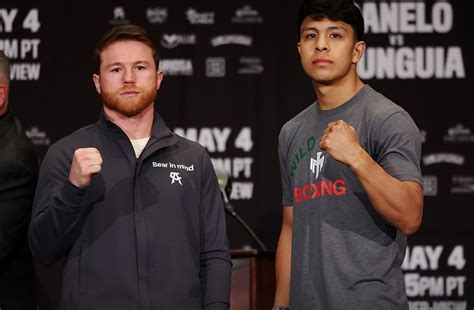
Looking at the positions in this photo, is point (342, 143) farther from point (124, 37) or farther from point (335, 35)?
point (124, 37)

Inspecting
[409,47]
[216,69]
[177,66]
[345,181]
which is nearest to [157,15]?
[177,66]

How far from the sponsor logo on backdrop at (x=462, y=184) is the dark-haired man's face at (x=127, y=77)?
3.07 m

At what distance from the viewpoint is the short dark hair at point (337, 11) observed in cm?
279

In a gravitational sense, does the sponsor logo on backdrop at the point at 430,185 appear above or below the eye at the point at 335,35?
below

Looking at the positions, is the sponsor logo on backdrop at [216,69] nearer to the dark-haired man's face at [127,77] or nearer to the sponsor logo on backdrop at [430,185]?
the sponsor logo on backdrop at [430,185]

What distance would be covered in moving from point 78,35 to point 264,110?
1267 millimetres

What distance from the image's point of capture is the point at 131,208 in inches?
107

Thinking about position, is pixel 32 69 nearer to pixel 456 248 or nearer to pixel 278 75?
pixel 278 75

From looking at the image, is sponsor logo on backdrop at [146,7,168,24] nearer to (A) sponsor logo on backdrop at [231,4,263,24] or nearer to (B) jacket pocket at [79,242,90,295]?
(A) sponsor logo on backdrop at [231,4,263,24]

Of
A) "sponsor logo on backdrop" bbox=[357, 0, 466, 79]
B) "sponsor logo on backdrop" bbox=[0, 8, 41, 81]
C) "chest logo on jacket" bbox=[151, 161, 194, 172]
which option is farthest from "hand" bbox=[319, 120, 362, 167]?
"sponsor logo on backdrop" bbox=[0, 8, 41, 81]

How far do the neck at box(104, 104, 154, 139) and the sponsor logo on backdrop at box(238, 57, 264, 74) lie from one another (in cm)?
271

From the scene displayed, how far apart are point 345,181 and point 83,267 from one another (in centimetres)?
83

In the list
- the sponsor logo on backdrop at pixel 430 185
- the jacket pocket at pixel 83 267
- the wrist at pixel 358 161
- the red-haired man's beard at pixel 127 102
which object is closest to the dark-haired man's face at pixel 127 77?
the red-haired man's beard at pixel 127 102

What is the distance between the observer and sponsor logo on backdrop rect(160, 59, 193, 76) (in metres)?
5.52
